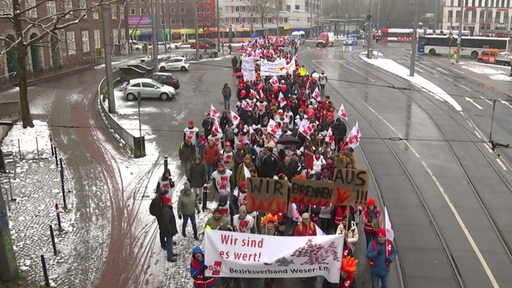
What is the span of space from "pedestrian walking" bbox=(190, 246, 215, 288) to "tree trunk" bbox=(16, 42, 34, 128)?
16.2m

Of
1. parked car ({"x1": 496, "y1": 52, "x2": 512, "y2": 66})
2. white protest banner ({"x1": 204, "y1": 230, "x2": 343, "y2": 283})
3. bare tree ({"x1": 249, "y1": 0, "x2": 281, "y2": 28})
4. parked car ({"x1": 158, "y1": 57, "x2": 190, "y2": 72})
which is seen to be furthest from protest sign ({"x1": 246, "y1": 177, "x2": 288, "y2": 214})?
bare tree ({"x1": 249, "y1": 0, "x2": 281, "y2": 28})

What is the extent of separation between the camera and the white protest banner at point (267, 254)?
29.3ft

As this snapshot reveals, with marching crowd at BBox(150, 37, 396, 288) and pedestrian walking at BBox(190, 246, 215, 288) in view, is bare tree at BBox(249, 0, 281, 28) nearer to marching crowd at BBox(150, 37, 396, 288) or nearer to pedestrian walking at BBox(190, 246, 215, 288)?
marching crowd at BBox(150, 37, 396, 288)

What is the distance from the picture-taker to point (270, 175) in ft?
44.7

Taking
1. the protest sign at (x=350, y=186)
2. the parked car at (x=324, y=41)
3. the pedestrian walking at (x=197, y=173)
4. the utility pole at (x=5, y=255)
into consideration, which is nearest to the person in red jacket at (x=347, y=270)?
the protest sign at (x=350, y=186)

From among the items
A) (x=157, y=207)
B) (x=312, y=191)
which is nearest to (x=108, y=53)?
(x=157, y=207)

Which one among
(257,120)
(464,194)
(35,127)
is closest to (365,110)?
(257,120)

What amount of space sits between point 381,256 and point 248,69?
64.0 ft

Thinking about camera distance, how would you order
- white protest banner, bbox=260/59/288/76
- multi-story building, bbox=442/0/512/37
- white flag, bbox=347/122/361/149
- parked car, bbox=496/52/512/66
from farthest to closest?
1. multi-story building, bbox=442/0/512/37
2. parked car, bbox=496/52/512/66
3. white protest banner, bbox=260/59/288/76
4. white flag, bbox=347/122/361/149

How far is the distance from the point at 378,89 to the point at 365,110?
8174 millimetres

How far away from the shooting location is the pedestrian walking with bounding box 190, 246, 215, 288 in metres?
8.91

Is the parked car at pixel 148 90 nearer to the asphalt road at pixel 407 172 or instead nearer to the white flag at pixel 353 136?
the asphalt road at pixel 407 172

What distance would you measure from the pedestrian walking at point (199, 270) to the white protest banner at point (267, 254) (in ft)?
0.29

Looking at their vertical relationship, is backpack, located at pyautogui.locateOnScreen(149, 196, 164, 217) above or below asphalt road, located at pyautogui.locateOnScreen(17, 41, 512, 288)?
above
